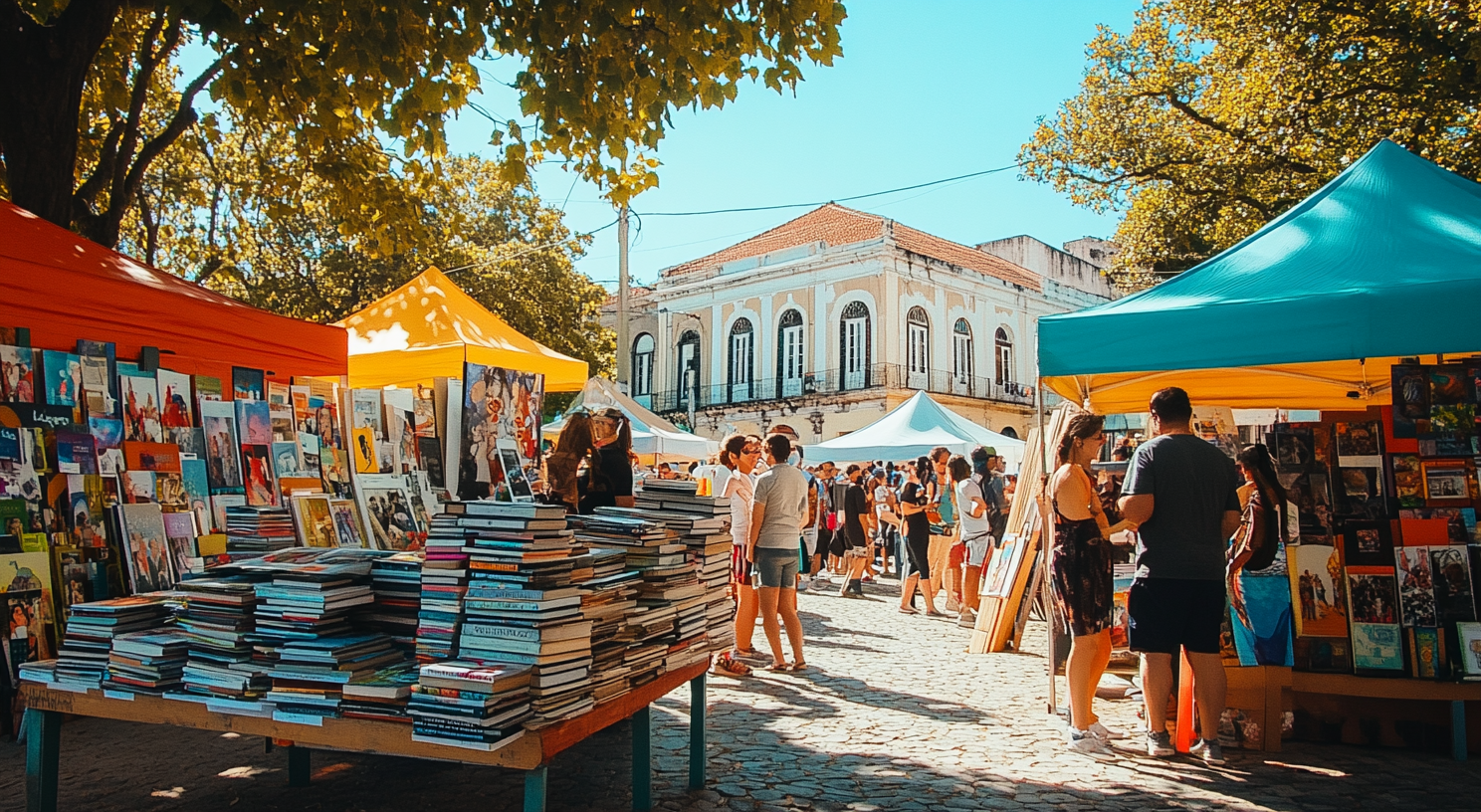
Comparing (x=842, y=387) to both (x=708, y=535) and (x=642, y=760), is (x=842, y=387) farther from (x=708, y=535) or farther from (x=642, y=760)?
(x=642, y=760)

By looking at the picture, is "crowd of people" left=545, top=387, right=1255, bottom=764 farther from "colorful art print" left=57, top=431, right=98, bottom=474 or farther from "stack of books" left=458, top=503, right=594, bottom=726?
"stack of books" left=458, top=503, right=594, bottom=726

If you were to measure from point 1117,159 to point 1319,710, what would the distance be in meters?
14.3

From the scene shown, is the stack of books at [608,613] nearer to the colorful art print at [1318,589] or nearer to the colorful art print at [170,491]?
the colorful art print at [170,491]

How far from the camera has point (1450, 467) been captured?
5.26 metres

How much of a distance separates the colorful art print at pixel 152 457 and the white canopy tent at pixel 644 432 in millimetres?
9593

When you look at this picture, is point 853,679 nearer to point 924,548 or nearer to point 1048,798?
point 1048,798

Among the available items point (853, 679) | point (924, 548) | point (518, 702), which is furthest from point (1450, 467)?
point (924, 548)

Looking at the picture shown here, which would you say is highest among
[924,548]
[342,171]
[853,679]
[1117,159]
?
[1117,159]

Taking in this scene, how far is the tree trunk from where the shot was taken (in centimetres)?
631

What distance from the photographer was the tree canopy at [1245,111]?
41.7 ft

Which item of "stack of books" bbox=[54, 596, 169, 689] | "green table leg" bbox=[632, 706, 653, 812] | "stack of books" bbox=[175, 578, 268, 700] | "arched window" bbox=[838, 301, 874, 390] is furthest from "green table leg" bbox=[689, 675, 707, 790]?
"arched window" bbox=[838, 301, 874, 390]

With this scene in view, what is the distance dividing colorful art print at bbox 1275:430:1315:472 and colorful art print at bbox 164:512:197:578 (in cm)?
596

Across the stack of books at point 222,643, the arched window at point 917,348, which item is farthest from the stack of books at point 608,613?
the arched window at point 917,348

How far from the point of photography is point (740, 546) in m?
8.12
